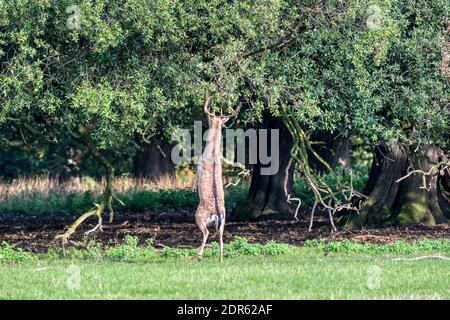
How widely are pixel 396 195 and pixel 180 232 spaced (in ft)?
15.9

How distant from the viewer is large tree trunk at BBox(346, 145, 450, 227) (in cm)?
2277

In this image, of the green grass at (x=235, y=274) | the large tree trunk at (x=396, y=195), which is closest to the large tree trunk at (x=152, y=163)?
the large tree trunk at (x=396, y=195)

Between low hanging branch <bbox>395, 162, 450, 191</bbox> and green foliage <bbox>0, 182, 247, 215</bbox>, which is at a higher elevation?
low hanging branch <bbox>395, 162, 450, 191</bbox>

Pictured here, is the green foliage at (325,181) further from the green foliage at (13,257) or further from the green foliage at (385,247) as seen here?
the green foliage at (13,257)

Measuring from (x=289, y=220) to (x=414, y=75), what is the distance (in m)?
6.54

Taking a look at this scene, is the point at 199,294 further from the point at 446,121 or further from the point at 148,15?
the point at 446,121

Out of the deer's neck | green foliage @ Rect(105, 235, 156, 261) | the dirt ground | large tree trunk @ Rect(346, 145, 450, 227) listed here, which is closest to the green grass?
green foliage @ Rect(105, 235, 156, 261)

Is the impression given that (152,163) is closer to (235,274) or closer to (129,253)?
(129,253)

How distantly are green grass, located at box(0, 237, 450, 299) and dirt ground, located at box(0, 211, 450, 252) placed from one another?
1.85m

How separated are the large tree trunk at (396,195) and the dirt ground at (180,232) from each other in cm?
52

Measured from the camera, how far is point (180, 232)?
22.4 meters

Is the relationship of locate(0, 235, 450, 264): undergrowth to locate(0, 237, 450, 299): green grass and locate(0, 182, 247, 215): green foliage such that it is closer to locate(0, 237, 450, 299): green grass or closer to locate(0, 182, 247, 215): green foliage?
locate(0, 237, 450, 299): green grass

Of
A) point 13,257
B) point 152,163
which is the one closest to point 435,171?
point 13,257

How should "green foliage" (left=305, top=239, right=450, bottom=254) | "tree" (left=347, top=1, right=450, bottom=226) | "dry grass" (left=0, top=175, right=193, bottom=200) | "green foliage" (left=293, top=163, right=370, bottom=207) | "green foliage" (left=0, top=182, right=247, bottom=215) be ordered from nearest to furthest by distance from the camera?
"green foliage" (left=305, top=239, right=450, bottom=254), "tree" (left=347, top=1, right=450, bottom=226), "green foliage" (left=0, top=182, right=247, bottom=215), "green foliage" (left=293, top=163, right=370, bottom=207), "dry grass" (left=0, top=175, right=193, bottom=200)
